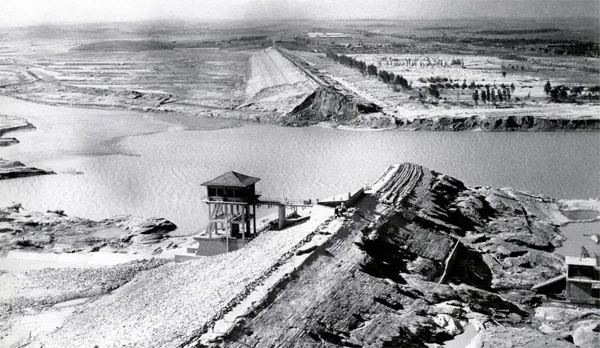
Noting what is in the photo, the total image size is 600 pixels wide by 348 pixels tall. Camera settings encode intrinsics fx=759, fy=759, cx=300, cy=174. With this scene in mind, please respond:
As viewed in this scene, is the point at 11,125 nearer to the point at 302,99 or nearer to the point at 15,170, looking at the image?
the point at 15,170

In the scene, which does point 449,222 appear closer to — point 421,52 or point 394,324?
point 394,324

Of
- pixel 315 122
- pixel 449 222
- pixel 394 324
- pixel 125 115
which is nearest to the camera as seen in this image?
pixel 394 324

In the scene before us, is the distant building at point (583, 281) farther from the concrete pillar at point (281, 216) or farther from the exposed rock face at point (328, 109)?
the exposed rock face at point (328, 109)

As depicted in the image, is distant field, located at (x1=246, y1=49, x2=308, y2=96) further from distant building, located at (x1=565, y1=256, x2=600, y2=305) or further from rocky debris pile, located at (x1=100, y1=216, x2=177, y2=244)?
distant building, located at (x1=565, y1=256, x2=600, y2=305)

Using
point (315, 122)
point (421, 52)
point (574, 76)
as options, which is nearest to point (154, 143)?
point (315, 122)

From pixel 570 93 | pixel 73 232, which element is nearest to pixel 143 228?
pixel 73 232

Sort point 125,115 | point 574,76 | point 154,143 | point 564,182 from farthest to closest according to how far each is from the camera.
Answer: point 574,76, point 125,115, point 154,143, point 564,182

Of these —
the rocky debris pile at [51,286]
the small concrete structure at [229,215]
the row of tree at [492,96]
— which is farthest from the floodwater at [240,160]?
the row of tree at [492,96]
